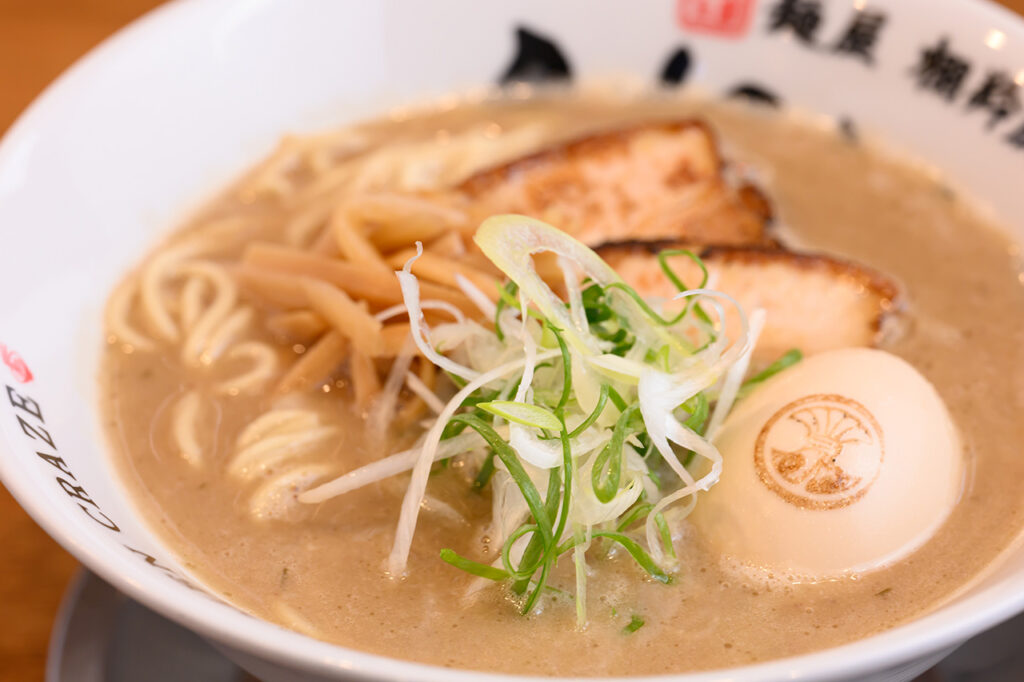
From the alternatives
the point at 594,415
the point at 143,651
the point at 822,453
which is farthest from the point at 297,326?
the point at 822,453

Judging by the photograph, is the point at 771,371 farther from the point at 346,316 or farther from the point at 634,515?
the point at 346,316

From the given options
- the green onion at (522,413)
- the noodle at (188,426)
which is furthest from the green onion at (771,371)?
the noodle at (188,426)

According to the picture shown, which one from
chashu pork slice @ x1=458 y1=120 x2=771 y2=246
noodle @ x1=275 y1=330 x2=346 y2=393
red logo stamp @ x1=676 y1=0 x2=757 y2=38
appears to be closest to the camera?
noodle @ x1=275 y1=330 x2=346 y2=393

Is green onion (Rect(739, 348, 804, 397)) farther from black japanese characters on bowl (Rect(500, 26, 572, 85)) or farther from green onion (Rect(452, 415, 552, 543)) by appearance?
black japanese characters on bowl (Rect(500, 26, 572, 85))

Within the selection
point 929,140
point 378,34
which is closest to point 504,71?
point 378,34

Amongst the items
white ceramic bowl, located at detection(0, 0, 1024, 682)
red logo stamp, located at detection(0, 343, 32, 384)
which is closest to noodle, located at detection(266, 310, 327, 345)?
white ceramic bowl, located at detection(0, 0, 1024, 682)

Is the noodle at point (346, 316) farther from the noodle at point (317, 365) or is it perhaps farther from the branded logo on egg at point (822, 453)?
the branded logo on egg at point (822, 453)
